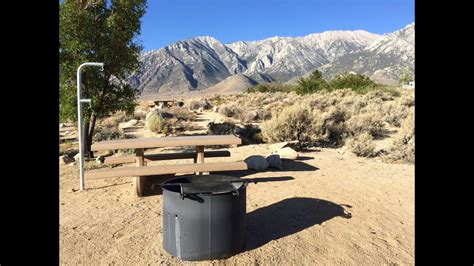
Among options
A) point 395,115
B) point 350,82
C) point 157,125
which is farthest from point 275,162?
point 350,82

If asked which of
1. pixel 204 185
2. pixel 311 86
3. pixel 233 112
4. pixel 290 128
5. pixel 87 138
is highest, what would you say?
pixel 311 86

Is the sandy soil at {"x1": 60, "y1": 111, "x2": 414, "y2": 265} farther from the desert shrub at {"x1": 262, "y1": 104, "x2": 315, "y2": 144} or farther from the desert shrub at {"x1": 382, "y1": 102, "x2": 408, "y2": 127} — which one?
the desert shrub at {"x1": 382, "y1": 102, "x2": 408, "y2": 127}

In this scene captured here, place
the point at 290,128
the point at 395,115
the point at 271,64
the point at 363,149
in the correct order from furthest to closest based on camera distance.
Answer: the point at 271,64
the point at 395,115
the point at 290,128
the point at 363,149

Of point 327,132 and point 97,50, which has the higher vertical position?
point 97,50

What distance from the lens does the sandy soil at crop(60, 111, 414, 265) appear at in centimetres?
353

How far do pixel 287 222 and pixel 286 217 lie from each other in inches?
6.7

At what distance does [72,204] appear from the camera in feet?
16.7

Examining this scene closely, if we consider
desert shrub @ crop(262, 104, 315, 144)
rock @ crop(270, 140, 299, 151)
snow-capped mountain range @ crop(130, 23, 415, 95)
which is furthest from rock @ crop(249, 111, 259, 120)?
snow-capped mountain range @ crop(130, 23, 415, 95)

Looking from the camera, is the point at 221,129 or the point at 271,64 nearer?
the point at 221,129

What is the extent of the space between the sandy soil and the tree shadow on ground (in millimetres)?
11

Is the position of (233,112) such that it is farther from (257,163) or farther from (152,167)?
(152,167)

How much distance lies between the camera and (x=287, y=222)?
435 cm

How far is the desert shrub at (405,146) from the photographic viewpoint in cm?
830
